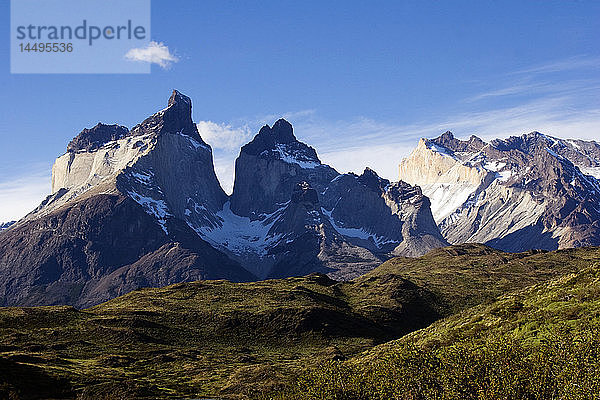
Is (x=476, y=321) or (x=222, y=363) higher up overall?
(x=476, y=321)

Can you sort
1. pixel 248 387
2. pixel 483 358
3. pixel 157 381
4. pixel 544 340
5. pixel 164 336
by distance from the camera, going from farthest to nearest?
pixel 164 336 < pixel 157 381 < pixel 248 387 < pixel 544 340 < pixel 483 358

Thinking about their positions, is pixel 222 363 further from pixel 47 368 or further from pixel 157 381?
pixel 47 368

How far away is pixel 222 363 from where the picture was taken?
165125 mm

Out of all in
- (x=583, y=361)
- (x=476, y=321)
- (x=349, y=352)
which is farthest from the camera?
(x=349, y=352)

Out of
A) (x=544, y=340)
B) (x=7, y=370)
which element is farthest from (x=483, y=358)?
(x=7, y=370)

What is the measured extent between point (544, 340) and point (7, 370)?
95833mm

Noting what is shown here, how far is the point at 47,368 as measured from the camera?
13025cm

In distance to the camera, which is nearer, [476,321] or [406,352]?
[406,352]

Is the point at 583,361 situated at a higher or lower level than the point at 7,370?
higher

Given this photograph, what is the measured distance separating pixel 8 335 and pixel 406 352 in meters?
146

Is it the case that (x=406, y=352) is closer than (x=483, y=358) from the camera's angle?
No

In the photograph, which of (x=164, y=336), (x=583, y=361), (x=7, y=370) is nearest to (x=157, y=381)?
(x=7, y=370)

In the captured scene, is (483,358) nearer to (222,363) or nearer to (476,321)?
(476,321)

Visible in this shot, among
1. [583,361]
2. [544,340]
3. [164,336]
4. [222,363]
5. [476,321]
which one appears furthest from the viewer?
[164,336]
